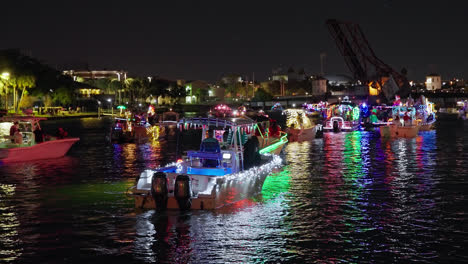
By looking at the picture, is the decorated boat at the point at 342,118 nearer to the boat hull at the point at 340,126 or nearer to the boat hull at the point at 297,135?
the boat hull at the point at 340,126

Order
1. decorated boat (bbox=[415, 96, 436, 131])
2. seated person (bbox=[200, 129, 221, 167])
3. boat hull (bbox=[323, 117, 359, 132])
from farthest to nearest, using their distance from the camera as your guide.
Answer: boat hull (bbox=[323, 117, 359, 132]) < decorated boat (bbox=[415, 96, 436, 131]) < seated person (bbox=[200, 129, 221, 167])

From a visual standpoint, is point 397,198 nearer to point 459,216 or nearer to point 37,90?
point 459,216

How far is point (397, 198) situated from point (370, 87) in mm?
95355

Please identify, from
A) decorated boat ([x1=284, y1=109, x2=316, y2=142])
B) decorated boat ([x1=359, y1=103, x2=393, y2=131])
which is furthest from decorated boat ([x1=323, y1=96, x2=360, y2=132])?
decorated boat ([x1=284, y1=109, x2=316, y2=142])

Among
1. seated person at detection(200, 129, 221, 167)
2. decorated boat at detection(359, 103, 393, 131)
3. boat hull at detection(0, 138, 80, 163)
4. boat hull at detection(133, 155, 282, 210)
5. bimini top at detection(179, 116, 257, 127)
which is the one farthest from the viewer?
decorated boat at detection(359, 103, 393, 131)

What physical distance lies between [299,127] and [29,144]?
21.4 metres

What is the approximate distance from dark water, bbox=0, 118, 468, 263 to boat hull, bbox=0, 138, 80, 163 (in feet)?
7.29

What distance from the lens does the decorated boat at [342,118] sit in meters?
56.2

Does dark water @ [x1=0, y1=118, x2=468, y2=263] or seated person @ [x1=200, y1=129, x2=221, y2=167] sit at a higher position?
seated person @ [x1=200, y1=129, x2=221, y2=167]

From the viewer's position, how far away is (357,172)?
25.2m

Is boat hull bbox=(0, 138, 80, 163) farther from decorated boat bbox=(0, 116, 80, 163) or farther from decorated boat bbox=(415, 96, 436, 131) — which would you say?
decorated boat bbox=(415, 96, 436, 131)

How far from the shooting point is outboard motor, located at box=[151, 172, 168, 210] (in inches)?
622

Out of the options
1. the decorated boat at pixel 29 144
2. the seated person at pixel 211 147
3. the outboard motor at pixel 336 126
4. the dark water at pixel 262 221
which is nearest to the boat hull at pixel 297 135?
the outboard motor at pixel 336 126

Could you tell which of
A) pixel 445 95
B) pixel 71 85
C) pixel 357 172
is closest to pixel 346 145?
pixel 357 172
